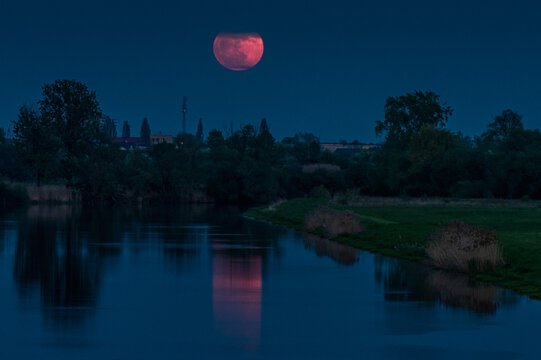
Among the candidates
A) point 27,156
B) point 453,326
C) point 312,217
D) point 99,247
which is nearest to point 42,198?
point 27,156

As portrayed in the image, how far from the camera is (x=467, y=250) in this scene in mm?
21453

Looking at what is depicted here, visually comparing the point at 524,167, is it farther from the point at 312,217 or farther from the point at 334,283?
the point at 334,283

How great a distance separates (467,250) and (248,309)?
8.90 m

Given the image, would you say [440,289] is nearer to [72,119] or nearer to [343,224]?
[343,224]

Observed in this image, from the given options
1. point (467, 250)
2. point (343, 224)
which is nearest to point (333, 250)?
point (343, 224)

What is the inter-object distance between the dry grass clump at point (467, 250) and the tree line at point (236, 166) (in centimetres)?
6876

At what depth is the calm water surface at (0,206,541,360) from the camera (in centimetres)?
1121

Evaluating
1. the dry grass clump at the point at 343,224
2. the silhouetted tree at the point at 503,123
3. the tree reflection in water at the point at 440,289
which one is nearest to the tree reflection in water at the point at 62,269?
the tree reflection in water at the point at 440,289

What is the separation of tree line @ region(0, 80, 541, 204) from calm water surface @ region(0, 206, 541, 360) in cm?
7096

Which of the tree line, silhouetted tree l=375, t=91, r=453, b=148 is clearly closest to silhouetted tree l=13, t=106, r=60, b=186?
the tree line

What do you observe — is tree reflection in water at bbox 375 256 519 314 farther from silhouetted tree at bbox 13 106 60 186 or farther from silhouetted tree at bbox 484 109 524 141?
silhouetted tree at bbox 484 109 524 141

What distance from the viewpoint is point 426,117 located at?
123 metres

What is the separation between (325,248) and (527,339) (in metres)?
17.9

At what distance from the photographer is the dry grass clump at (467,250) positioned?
20.8m
